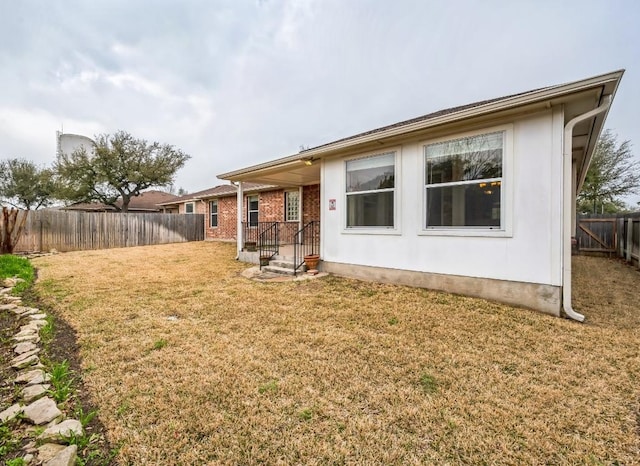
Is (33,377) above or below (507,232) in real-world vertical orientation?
below

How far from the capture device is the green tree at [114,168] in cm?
2116

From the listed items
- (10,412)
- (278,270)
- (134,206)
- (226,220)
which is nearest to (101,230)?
(226,220)

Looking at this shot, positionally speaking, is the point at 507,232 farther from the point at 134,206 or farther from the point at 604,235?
the point at 134,206

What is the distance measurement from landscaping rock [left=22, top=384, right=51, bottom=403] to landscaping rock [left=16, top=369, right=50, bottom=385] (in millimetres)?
78

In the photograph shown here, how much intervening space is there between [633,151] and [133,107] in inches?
1152

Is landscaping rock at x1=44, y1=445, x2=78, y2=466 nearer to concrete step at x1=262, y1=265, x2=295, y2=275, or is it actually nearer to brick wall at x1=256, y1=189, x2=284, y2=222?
concrete step at x1=262, y1=265, x2=295, y2=275

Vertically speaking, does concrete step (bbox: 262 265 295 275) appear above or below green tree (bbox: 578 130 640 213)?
below

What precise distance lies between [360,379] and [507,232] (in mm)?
3519

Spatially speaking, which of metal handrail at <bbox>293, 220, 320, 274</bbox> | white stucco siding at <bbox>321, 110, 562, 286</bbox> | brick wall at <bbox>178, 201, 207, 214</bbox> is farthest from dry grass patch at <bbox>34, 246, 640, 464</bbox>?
brick wall at <bbox>178, 201, 207, 214</bbox>

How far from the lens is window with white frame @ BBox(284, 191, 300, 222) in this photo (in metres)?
12.0

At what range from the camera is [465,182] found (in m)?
4.99

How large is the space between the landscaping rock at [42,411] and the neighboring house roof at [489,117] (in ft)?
18.6

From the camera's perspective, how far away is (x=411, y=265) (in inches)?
222

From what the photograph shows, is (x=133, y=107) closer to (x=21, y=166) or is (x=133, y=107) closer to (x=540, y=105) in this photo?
(x=540, y=105)
